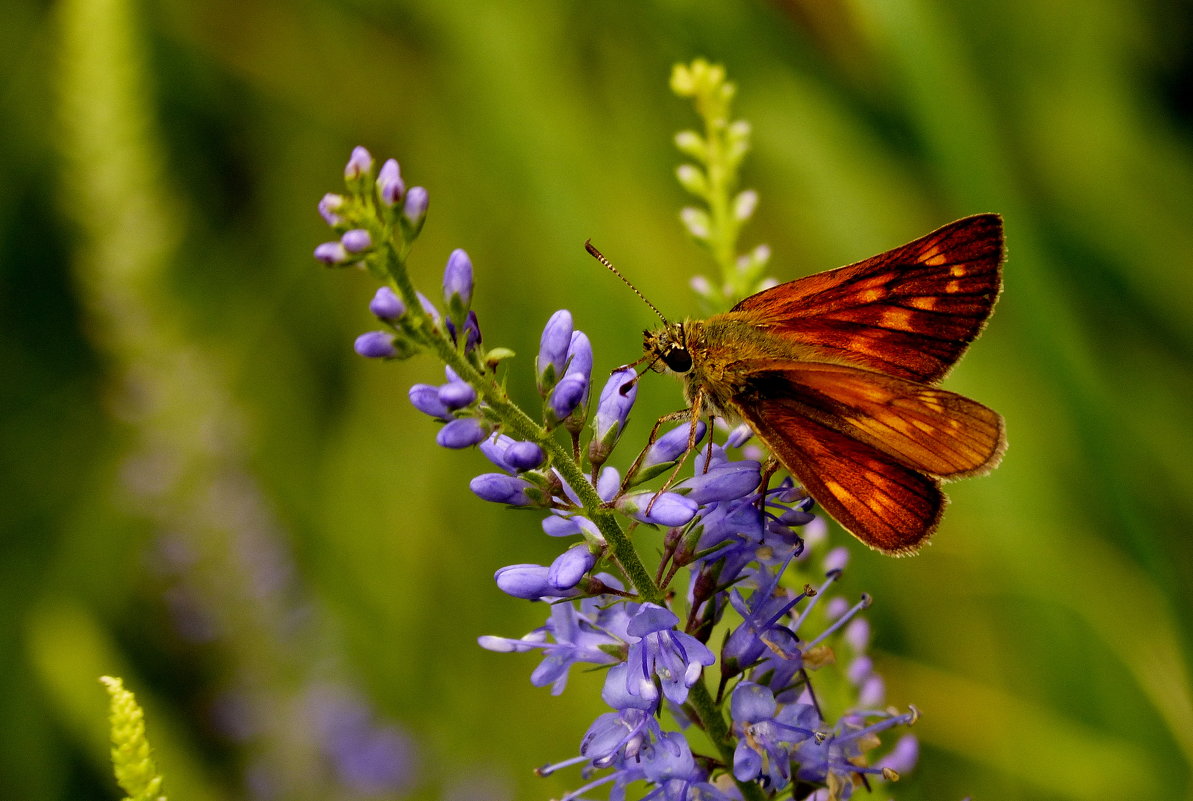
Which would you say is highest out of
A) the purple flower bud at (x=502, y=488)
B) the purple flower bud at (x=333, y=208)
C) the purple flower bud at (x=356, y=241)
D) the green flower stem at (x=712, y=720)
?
the purple flower bud at (x=333, y=208)

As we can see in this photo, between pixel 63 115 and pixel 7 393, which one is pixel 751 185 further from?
pixel 7 393

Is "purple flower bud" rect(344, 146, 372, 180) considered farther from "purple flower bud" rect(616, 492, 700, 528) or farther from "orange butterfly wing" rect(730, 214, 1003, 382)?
"orange butterfly wing" rect(730, 214, 1003, 382)

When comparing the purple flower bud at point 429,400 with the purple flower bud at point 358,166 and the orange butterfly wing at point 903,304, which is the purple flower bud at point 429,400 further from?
the orange butterfly wing at point 903,304

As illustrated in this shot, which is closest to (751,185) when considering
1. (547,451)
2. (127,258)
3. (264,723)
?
(127,258)

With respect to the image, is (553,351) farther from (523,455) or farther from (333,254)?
(333,254)

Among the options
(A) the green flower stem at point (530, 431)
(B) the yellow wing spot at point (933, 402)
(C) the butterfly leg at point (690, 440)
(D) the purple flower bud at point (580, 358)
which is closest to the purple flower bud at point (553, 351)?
(D) the purple flower bud at point (580, 358)
